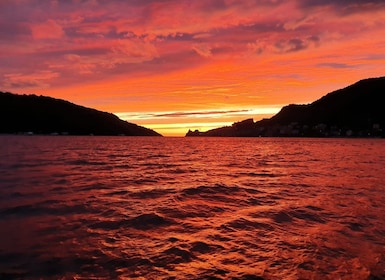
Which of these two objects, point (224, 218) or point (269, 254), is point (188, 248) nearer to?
point (269, 254)

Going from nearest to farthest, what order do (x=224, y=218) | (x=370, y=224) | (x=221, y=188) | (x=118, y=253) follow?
1. (x=118, y=253)
2. (x=370, y=224)
3. (x=224, y=218)
4. (x=221, y=188)

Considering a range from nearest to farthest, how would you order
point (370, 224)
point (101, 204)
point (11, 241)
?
1. point (11, 241)
2. point (370, 224)
3. point (101, 204)

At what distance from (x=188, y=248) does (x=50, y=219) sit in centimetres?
705

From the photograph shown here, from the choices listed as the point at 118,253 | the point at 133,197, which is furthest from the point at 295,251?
the point at 133,197

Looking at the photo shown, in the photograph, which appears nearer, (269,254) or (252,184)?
(269,254)

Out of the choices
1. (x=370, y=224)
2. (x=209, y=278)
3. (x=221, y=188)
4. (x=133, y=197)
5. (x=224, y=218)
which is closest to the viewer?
(x=209, y=278)

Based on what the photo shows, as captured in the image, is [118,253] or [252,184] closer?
[118,253]

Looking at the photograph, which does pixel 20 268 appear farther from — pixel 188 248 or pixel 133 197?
pixel 133 197

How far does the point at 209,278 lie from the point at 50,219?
8.82m

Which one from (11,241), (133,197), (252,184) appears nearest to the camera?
(11,241)

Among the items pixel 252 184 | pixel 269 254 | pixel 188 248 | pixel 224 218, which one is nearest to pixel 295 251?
pixel 269 254

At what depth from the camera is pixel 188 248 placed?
10.6 m

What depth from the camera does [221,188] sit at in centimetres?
2308

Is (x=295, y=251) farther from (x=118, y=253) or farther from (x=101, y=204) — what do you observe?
(x=101, y=204)
